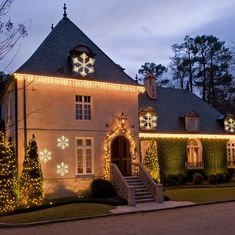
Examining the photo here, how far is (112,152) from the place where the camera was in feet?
80.9

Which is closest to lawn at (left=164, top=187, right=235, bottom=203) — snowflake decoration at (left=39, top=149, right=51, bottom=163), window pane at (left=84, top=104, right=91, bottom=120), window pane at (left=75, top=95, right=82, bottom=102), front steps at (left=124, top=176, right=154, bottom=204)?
front steps at (left=124, top=176, right=154, bottom=204)

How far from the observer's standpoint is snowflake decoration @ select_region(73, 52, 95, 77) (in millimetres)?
23391

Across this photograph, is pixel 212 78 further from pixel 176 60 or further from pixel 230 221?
pixel 230 221

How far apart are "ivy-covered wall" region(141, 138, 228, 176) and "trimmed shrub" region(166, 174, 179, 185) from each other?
0.43 metres

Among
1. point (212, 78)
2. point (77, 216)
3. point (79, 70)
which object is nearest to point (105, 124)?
point (79, 70)

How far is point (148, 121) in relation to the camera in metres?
29.6

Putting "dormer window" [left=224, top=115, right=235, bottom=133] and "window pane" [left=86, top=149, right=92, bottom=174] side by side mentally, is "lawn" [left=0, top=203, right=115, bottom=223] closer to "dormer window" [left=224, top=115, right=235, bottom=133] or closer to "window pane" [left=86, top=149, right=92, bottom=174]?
"window pane" [left=86, top=149, right=92, bottom=174]

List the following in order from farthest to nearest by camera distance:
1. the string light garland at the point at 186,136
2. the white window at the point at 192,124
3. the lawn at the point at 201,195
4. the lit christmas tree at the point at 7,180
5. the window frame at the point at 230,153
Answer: the window frame at the point at 230,153 < the white window at the point at 192,124 < the string light garland at the point at 186,136 < the lawn at the point at 201,195 < the lit christmas tree at the point at 7,180

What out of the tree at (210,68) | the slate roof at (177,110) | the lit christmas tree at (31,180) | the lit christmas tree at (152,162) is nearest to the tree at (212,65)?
the tree at (210,68)

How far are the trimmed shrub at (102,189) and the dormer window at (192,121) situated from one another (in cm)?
1115

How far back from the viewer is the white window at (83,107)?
924 inches

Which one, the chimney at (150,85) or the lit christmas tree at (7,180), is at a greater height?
the chimney at (150,85)


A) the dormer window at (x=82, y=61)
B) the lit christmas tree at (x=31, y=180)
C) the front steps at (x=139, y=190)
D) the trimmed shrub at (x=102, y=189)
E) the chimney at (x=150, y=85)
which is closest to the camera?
the lit christmas tree at (x=31, y=180)

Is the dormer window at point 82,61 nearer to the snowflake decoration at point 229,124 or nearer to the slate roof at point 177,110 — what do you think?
the slate roof at point 177,110
